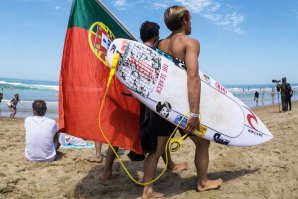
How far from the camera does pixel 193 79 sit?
10.1 feet

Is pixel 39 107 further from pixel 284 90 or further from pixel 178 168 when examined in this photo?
pixel 284 90

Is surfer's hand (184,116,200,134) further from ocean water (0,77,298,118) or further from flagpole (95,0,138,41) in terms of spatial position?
ocean water (0,77,298,118)

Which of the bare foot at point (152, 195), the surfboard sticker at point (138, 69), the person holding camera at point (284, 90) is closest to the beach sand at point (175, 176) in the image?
the bare foot at point (152, 195)

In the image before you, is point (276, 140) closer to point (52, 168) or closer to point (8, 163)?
point (52, 168)

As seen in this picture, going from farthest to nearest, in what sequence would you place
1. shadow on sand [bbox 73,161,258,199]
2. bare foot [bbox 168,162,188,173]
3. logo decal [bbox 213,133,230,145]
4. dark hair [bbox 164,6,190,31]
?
1. bare foot [bbox 168,162,188,173]
2. shadow on sand [bbox 73,161,258,199]
3. logo decal [bbox 213,133,230,145]
4. dark hair [bbox 164,6,190,31]

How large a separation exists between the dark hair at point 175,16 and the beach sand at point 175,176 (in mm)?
1774

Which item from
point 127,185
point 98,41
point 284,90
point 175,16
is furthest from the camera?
point 284,90

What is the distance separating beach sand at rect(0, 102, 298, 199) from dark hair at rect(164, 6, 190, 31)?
5.82 ft

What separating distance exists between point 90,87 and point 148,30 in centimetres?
97

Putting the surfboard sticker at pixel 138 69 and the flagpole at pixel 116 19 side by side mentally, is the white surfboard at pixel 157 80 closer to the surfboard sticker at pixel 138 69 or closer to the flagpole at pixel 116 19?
the surfboard sticker at pixel 138 69

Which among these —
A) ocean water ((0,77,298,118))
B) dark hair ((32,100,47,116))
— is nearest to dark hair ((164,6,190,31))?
dark hair ((32,100,47,116))

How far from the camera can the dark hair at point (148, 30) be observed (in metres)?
3.74

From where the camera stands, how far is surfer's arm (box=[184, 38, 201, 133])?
3.06 m

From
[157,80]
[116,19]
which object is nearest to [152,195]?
[157,80]
